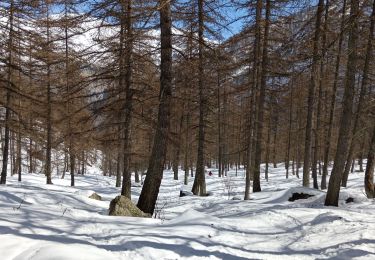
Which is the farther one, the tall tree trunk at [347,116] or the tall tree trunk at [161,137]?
the tall tree trunk at [347,116]

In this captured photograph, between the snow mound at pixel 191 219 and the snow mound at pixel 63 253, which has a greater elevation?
the snow mound at pixel 63 253

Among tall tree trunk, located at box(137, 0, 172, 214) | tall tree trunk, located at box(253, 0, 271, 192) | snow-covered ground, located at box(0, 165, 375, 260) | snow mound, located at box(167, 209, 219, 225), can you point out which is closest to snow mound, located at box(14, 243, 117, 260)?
snow-covered ground, located at box(0, 165, 375, 260)

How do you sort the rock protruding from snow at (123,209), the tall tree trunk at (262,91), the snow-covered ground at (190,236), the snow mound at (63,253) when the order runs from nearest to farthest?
the snow mound at (63,253), the snow-covered ground at (190,236), the rock protruding from snow at (123,209), the tall tree trunk at (262,91)

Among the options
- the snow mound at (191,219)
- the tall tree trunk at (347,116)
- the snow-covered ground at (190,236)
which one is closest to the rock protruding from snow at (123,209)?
the snow-covered ground at (190,236)

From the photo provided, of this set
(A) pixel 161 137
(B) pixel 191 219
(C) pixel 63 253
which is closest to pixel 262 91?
(A) pixel 161 137

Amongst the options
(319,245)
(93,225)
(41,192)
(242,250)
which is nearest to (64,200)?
(41,192)

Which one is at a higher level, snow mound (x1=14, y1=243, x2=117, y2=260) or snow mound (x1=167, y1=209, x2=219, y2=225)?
snow mound (x1=14, y1=243, x2=117, y2=260)

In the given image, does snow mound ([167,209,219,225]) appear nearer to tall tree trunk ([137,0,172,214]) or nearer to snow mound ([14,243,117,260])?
tall tree trunk ([137,0,172,214])

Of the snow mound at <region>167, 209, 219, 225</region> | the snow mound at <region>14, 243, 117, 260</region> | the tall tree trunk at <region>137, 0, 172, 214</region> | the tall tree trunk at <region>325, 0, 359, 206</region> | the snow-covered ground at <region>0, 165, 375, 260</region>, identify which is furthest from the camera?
the tall tree trunk at <region>325, 0, 359, 206</region>

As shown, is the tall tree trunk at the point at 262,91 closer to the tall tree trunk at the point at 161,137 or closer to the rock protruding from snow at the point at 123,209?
the tall tree trunk at the point at 161,137

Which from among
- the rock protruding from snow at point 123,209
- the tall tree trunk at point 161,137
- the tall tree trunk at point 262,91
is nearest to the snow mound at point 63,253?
the rock protruding from snow at point 123,209

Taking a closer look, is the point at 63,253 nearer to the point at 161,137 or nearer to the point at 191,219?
the point at 191,219

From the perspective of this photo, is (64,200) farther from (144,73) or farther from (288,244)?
(288,244)

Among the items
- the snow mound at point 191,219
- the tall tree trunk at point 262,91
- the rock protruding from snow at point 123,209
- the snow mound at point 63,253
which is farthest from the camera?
the tall tree trunk at point 262,91
